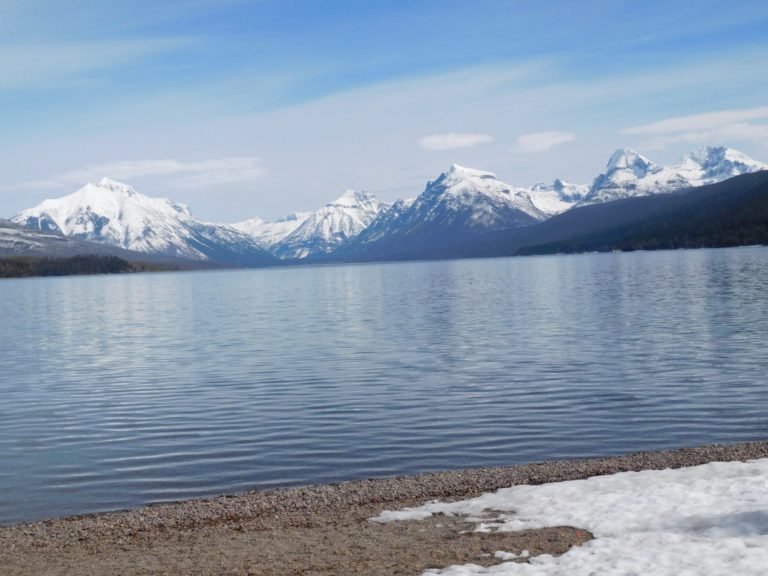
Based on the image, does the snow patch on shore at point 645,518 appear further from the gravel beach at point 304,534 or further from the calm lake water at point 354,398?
the calm lake water at point 354,398

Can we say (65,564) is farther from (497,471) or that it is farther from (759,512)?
(759,512)

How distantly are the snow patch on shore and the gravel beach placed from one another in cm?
68

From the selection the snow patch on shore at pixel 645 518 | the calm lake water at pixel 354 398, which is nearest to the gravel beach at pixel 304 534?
the snow patch on shore at pixel 645 518

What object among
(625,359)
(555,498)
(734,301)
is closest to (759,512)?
(555,498)

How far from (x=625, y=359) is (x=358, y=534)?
3533cm

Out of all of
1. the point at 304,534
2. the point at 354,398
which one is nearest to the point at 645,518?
the point at 304,534

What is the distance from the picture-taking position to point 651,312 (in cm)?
8188

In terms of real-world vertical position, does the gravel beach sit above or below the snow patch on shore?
below

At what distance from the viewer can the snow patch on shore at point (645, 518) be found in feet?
54.2

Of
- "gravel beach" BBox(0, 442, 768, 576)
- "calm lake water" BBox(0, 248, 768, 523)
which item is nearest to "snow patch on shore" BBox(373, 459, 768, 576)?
"gravel beach" BBox(0, 442, 768, 576)

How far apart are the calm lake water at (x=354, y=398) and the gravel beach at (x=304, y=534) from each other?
2.81 meters

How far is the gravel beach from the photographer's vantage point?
717 inches

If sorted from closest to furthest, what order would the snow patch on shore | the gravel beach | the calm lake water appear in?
the snow patch on shore
the gravel beach
the calm lake water

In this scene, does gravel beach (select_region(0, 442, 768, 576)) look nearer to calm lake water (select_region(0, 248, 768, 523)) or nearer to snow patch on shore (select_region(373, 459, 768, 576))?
snow patch on shore (select_region(373, 459, 768, 576))
